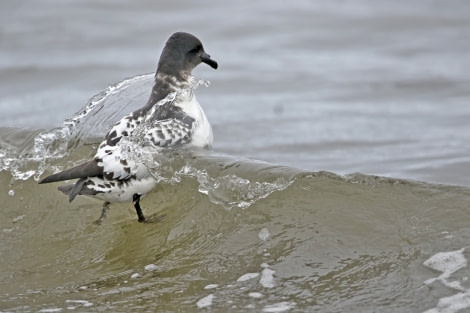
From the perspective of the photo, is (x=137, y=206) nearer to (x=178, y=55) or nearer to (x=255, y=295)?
(x=178, y=55)

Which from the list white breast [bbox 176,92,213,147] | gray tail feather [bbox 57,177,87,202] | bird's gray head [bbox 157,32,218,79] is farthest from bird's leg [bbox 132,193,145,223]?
bird's gray head [bbox 157,32,218,79]

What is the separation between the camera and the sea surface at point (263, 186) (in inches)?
220

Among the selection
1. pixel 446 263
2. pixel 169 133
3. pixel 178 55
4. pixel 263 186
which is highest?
pixel 178 55

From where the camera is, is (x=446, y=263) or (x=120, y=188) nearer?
(x=446, y=263)

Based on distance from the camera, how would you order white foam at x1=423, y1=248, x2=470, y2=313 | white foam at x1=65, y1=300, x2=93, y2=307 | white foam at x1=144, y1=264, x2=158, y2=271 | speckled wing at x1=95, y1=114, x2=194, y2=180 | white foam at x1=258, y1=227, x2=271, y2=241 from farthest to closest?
speckled wing at x1=95, y1=114, x2=194, y2=180 → white foam at x1=258, y1=227, x2=271, y2=241 → white foam at x1=144, y1=264, x2=158, y2=271 → white foam at x1=65, y1=300, x2=93, y2=307 → white foam at x1=423, y1=248, x2=470, y2=313

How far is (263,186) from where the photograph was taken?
6.80 m

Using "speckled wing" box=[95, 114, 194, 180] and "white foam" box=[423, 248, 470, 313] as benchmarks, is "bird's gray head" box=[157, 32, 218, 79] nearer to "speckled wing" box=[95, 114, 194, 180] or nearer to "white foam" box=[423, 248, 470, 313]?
"speckled wing" box=[95, 114, 194, 180]

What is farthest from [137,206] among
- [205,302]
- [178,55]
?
[205,302]

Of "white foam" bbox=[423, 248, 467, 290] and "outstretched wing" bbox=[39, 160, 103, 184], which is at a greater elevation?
"outstretched wing" bbox=[39, 160, 103, 184]

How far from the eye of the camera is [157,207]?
7.02m

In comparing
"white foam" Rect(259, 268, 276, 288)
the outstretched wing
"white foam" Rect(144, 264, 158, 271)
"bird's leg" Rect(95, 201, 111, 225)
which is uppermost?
the outstretched wing

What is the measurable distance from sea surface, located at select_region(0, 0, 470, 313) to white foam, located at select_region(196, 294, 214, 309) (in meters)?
0.02

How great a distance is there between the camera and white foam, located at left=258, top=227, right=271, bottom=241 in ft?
20.3

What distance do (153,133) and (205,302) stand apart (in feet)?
5.63
